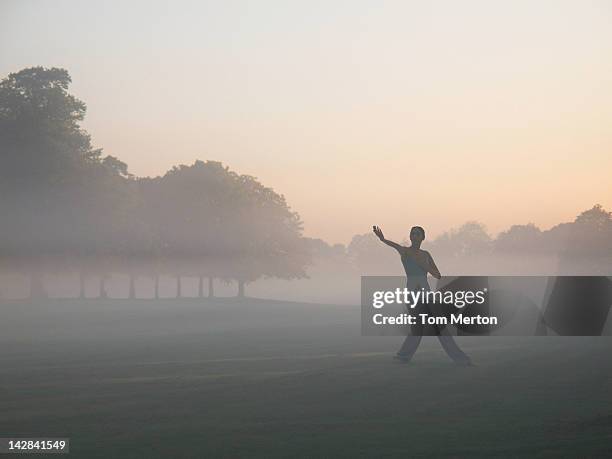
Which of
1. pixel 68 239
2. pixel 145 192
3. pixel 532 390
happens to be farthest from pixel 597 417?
pixel 145 192

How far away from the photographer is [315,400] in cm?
1570

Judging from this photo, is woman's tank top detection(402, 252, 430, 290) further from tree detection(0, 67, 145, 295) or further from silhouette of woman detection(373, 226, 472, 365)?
tree detection(0, 67, 145, 295)

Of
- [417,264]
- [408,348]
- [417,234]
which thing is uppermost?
[417,234]

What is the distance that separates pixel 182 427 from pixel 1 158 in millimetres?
55956

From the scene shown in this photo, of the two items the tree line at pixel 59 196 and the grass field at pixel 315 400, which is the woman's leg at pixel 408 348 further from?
the tree line at pixel 59 196

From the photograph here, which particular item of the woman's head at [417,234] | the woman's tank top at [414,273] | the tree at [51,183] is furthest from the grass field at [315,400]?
the tree at [51,183]

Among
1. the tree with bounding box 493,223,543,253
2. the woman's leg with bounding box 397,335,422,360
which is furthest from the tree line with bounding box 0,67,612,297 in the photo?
the tree with bounding box 493,223,543,253

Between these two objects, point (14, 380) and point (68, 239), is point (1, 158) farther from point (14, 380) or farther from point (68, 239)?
point (14, 380)

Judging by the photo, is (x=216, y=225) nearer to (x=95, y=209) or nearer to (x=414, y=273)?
(x=95, y=209)

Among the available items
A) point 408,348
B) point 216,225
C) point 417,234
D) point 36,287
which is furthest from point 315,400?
point 216,225

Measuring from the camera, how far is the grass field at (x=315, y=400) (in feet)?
38.7

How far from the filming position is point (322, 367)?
69.3ft

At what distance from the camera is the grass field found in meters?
11.8

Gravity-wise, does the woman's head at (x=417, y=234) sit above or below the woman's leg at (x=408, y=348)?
above
